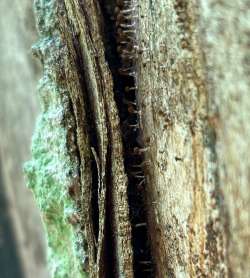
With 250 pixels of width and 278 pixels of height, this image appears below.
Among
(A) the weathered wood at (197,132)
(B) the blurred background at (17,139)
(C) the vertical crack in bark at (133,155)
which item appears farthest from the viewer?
(B) the blurred background at (17,139)

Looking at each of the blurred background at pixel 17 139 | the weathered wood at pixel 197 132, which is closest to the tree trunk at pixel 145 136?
the weathered wood at pixel 197 132

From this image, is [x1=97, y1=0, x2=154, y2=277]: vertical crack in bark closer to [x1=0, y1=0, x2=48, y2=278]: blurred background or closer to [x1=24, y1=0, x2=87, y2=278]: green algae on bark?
[x1=24, y1=0, x2=87, y2=278]: green algae on bark

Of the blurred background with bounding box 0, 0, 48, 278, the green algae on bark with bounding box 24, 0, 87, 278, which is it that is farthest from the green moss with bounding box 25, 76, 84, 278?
the blurred background with bounding box 0, 0, 48, 278

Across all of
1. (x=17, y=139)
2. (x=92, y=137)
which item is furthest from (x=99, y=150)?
(x=17, y=139)

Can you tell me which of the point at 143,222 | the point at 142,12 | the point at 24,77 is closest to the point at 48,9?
the point at 142,12

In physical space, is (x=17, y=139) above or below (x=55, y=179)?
above

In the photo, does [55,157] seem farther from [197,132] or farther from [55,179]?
[197,132]

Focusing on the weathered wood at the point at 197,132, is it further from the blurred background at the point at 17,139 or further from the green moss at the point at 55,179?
the blurred background at the point at 17,139
